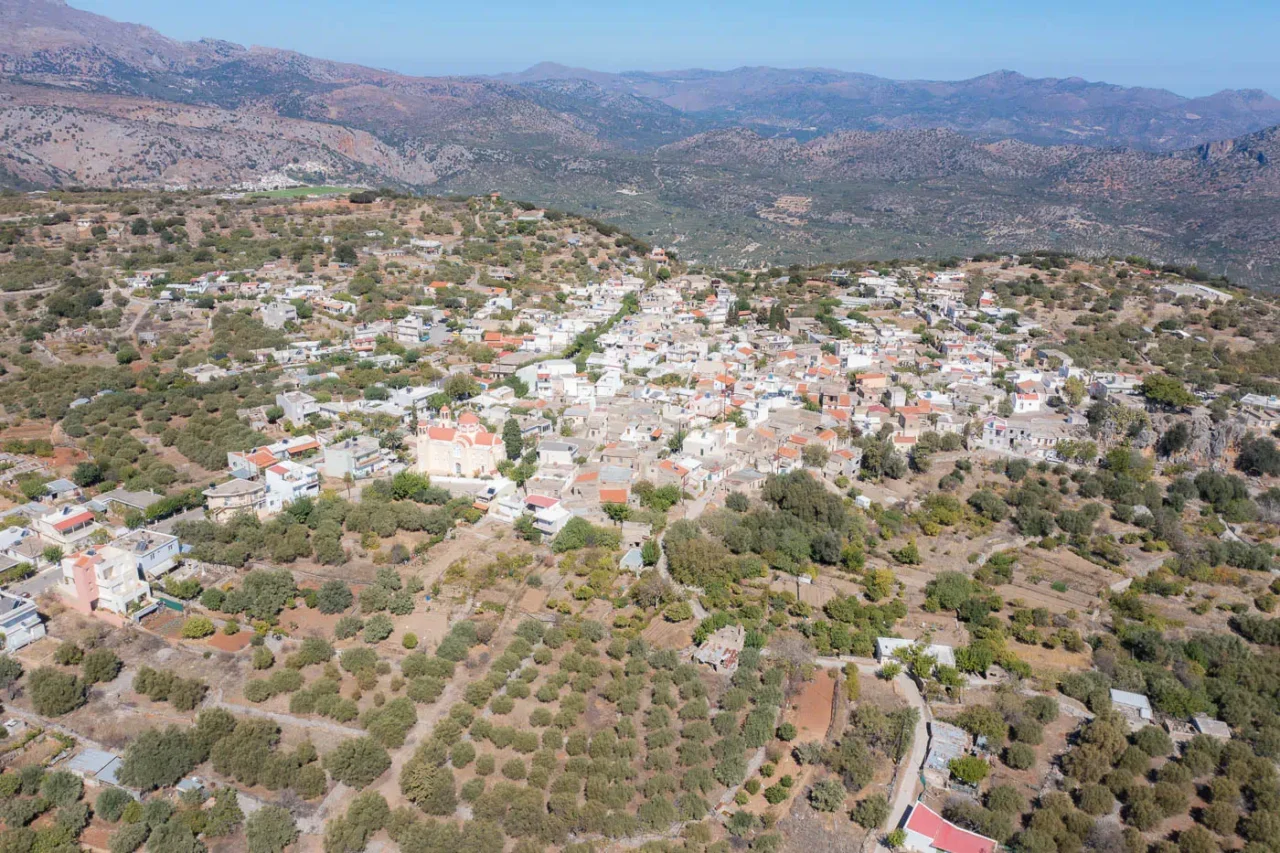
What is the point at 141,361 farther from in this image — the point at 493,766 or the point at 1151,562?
the point at 1151,562

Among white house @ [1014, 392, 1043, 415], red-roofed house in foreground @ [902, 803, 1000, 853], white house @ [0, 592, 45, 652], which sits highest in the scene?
white house @ [1014, 392, 1043, 415]

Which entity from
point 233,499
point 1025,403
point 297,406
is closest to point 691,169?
point 1025,403

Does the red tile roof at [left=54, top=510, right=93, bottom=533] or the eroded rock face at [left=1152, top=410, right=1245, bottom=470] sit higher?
the eroded rock face at [left=1152, top=410, right=1245, bottom=470]

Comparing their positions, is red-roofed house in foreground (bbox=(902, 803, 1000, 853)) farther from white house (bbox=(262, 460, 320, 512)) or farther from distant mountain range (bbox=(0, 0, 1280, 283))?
distant mountain range (bbox=(0, 0, 1280, 283))

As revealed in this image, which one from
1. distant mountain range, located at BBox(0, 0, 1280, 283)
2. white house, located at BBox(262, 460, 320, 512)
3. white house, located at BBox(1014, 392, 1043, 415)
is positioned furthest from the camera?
distant mountain range, located at BBox(0, 0, 1280, 283)

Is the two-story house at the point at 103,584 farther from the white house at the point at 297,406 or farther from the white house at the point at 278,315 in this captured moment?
the white house at the point at 278,315

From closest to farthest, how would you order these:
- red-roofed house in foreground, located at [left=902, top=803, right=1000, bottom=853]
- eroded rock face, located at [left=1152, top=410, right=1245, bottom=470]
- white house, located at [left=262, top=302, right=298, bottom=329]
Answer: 1. red-roofed house in foreground, located at [left=902, top=803, right=1000, bottom=853]
2. eroded rock face, located at [left=1152, top=410, right=1245, bottom=470]
3. white house, located at [left=262, top=302, right=298, bottom=329]

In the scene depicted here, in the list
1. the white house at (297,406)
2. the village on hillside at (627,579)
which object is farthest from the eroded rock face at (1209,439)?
the white house at (297,406)

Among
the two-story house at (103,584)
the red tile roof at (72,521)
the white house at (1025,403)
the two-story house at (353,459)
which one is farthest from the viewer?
the white house at (1025,403)

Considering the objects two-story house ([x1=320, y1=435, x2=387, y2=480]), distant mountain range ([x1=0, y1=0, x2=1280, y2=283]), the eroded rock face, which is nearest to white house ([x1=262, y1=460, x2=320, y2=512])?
two-story house ([x1=320, y1=435, x2=387, y2=480])
